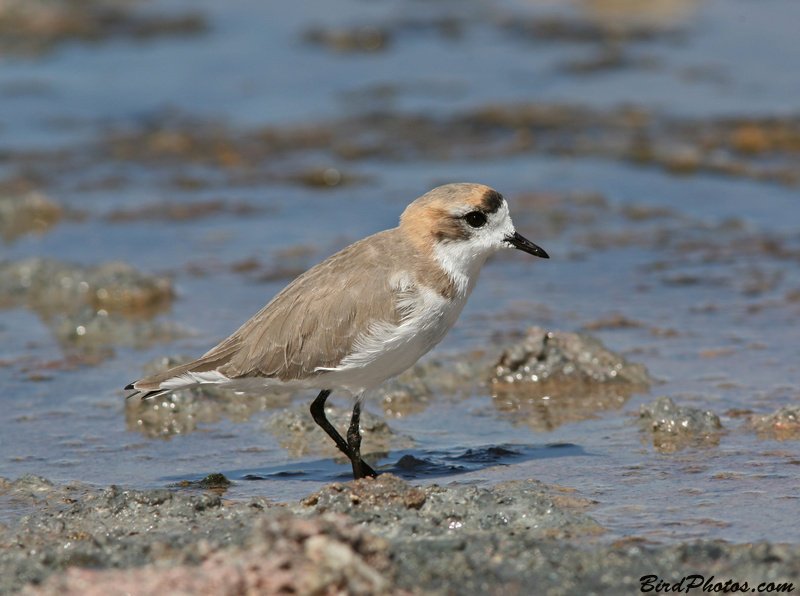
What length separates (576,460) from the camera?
5625 mm

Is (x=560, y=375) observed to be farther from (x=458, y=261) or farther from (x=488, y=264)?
(x=488, y=264)

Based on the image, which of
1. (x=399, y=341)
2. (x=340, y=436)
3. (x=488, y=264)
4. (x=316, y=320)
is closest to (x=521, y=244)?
(x=399, y=341)

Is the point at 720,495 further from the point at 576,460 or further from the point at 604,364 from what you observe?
the point at 604,364

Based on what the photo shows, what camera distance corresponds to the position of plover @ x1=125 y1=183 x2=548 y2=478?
5.55 meters

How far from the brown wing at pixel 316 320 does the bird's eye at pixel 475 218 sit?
42cm

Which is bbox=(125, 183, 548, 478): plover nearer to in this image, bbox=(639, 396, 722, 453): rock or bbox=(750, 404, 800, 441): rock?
bbox=(639, 396, 722, 453): rock

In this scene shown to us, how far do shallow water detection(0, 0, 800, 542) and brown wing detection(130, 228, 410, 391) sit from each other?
58cm

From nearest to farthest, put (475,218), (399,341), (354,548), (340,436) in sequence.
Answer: (354,548) → (399,341) → (475,218) → (340,436)

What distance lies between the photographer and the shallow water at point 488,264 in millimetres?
5699

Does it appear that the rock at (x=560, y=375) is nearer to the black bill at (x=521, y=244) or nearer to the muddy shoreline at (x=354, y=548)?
the black bill at (x=521, y=244)

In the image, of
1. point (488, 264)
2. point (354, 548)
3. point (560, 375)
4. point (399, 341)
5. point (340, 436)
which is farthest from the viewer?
point (488, 264)

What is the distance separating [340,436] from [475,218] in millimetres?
1465

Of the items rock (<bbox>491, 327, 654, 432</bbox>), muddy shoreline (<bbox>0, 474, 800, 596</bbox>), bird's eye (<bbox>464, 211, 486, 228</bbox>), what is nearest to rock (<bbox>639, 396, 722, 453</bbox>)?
rock (<bbox>491, 327, 654, 432</bbox>)

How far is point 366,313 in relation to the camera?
557cm
